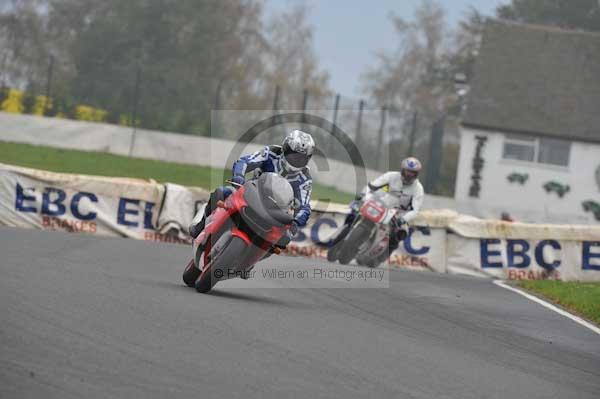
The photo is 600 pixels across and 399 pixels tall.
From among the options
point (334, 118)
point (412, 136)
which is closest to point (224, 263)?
point (334, 118)

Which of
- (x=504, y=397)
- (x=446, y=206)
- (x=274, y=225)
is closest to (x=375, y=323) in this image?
(x=274, y=225)

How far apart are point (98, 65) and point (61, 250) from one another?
119 feet

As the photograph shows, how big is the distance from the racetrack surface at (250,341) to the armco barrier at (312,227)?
16.0 feet

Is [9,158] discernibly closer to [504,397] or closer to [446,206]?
[446,206]

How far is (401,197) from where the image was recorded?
1823cm

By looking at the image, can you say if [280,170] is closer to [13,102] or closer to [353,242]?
[353,242]

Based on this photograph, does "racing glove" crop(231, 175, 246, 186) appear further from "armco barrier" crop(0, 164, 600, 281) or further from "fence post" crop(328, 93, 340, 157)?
"fence post" crop(328, 93, 340, 157)

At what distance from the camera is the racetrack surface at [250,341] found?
6.63 meters

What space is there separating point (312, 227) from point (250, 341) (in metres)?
11.4

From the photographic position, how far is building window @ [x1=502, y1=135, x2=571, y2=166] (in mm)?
43188

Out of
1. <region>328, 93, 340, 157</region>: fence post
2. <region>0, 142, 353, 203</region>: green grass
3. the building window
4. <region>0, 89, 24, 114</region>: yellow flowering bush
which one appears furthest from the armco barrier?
the building window

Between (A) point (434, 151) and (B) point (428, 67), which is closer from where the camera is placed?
(A) point (434, 151)

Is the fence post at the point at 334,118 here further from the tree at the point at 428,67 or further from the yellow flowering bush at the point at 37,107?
the tree at the point at 428,67

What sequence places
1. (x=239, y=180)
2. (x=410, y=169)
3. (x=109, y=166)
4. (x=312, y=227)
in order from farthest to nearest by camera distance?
(x=109, y=166)
(x=312, y=227)
(x=410, y=169)
(x=239, y=180)
